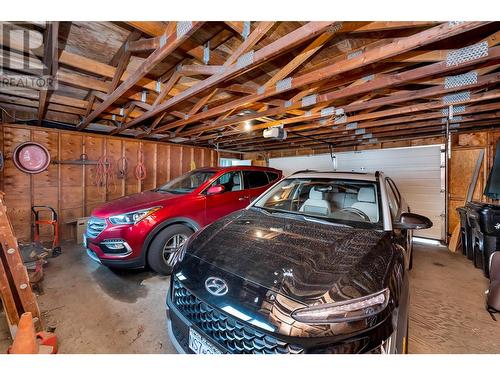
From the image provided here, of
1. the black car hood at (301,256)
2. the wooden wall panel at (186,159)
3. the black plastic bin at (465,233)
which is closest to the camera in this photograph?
the black car hood at (301,256)

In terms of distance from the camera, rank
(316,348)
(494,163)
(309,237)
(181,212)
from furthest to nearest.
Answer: (494,163)
(181,212)
(309,237)
(316,348)

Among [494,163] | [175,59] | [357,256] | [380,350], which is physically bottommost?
[380,350]

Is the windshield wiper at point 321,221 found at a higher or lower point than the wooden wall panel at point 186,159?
lower

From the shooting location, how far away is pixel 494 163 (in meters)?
4.32

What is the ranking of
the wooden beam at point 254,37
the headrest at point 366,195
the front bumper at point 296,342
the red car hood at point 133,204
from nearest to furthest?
the front bumper at point 296,342, the wooden beam at point 254,37, the headrest at point 366,195, the red car hood at point 133,204

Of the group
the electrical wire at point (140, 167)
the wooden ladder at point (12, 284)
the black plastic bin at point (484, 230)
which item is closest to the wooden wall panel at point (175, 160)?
the electrical wire at point (140, 167)

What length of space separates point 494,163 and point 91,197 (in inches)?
365

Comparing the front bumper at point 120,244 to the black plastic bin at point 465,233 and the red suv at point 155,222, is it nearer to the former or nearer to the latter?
the red suv at point 155,222

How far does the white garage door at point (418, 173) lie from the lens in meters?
5.07

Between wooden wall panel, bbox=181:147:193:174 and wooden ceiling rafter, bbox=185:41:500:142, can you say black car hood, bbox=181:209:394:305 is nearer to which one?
wooden ceiling rafter, bbox=185:41:500:142

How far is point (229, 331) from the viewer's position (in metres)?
1.17

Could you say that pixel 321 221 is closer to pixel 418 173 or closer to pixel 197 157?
pixel 418 173
